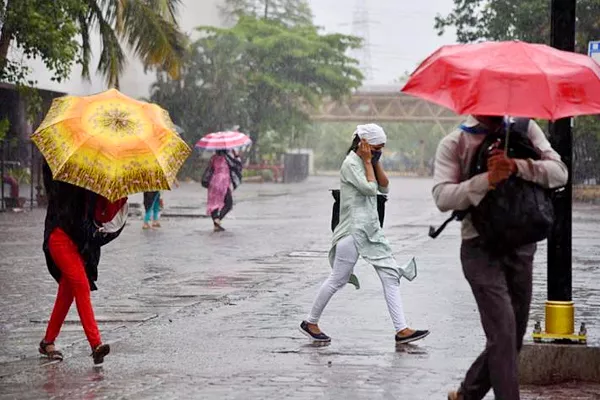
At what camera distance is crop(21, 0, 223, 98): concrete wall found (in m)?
40.6

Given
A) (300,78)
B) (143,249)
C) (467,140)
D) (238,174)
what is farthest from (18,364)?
(300,78)

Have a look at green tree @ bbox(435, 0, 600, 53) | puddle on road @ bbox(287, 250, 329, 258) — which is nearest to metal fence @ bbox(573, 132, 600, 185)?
green tree @ bbox(435, 0, 600, 53)

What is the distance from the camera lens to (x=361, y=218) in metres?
10.1

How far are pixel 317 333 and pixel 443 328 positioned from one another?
1.25m

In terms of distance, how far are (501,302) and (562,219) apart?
1.93 meters

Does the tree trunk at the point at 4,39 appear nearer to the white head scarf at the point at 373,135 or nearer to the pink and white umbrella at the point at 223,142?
the pink and white umbrella at the point at 223,142

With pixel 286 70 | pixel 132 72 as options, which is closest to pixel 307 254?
pixel 132 72

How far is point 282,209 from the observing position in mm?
32031

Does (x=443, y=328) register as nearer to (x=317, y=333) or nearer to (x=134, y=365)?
(x=317, y=333)

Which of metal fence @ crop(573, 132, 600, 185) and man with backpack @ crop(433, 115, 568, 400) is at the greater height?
man with backpack @ crop(433, 115, 568, 400)

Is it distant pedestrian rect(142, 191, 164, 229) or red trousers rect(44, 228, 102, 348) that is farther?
distant pedestrian rect(142, 191, 164, 229)

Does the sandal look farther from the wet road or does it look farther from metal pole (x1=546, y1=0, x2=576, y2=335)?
metal pole (x1=546, y1=0, x2=576, y2=335)

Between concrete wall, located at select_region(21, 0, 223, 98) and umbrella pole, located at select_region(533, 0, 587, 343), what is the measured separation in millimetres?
23386

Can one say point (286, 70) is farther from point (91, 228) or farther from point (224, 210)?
point (91, 228)
